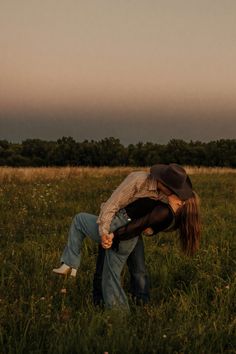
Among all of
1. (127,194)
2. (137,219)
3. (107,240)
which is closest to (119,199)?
(127,194)

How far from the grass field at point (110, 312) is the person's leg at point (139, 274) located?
0.39ft

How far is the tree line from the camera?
234 ft

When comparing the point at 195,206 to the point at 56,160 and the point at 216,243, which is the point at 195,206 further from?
the point at 56,160

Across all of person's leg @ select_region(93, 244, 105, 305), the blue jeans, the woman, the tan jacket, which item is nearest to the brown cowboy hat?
the woman

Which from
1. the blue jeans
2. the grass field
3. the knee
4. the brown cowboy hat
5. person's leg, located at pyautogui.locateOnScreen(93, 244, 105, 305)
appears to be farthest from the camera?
person's leg, located at pyautogui.locateOnScreen(93, 244, 105, 305)

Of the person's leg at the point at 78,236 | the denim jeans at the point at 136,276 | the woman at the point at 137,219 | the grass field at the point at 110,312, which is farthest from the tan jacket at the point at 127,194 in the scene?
the grass field at the point at 110,312

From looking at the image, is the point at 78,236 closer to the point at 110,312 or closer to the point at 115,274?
the point at 115,274

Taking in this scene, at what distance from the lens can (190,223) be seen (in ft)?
15.7

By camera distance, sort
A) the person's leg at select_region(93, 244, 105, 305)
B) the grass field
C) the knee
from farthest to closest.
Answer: the person's leg at select_region(93, 244, 105, 305), the knee, the grass field

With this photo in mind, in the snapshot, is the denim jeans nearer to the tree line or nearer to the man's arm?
the man's arm

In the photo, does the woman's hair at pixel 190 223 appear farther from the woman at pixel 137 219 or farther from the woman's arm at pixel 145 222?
the woman's arm at pixel 145 222

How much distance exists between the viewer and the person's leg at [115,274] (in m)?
4.68

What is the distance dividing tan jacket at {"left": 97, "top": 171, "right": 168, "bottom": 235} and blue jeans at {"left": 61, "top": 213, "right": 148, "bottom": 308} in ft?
0.88

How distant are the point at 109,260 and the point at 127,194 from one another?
2.10ft
